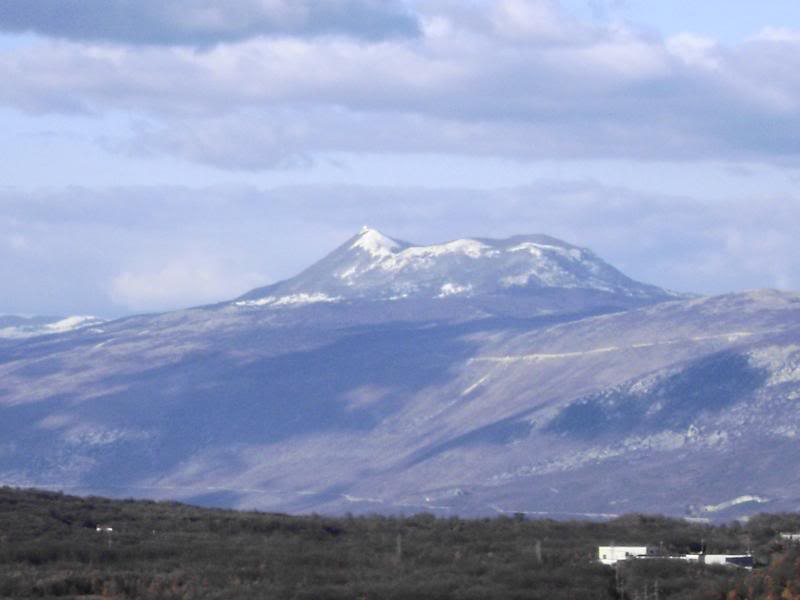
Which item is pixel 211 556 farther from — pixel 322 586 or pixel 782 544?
pixel 782 544

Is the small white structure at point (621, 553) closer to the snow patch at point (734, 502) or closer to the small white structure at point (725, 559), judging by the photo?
the small white structure at point (725, 559)

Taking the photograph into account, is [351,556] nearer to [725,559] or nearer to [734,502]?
[725,559]

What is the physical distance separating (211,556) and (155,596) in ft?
31.9

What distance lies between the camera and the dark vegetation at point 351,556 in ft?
168

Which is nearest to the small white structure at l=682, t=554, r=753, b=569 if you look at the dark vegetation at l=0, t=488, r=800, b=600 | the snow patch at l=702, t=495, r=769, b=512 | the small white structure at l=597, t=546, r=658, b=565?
the dark vegetation at l=0, t=488, r=800, b=600

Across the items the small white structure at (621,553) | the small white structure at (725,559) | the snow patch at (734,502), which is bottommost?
the small white structure at (725,559)

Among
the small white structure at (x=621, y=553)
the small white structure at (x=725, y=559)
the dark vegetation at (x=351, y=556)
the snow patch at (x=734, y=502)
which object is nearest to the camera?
the dark vegetation at (x=351, y=556)

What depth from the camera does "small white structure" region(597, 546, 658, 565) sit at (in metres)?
58.2

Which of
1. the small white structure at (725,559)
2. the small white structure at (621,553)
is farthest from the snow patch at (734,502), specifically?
the small white structure at (725,559)

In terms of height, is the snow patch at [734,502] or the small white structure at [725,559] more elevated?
the snow patch at [734,502]

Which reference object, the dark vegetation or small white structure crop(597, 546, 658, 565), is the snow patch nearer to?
the dark vegetation

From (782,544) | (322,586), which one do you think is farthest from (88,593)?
(782,544)

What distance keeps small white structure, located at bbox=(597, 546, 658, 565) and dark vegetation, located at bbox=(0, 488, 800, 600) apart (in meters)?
0.45

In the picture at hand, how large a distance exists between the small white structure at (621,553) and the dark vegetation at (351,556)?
0.45 m
